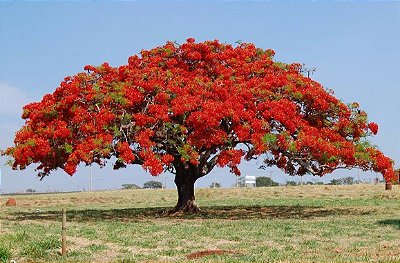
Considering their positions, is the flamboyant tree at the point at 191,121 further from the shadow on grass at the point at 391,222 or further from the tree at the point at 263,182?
the tree at the point at 263,182

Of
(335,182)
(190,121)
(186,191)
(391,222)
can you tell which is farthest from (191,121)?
(335,182)

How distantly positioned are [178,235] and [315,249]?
5.03 meters

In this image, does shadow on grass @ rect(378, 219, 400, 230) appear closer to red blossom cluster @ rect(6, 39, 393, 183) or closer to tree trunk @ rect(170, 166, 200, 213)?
red blossom cluster @ rect(6, 39, 393, 183)

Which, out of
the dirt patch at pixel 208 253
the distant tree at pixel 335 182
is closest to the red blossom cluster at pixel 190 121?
the dirt patch at pixel 208 253

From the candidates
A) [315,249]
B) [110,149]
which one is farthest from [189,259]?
[110,149]

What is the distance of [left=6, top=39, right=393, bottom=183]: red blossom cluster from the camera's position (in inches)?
935

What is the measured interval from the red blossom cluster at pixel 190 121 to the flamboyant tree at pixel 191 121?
0.14 feet

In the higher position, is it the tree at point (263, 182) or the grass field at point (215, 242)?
the tree at point (263, 182)

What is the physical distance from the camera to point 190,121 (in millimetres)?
23891

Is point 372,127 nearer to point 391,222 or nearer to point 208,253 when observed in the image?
point 391,222

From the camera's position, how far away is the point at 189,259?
13812 millimetres

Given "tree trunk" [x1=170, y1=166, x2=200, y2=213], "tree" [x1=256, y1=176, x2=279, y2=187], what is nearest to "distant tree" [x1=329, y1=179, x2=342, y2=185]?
"tree" [x1=256, y1=176, x2=279, y2=187]

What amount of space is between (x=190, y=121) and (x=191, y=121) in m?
0.09

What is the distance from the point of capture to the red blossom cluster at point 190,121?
2375 cm
